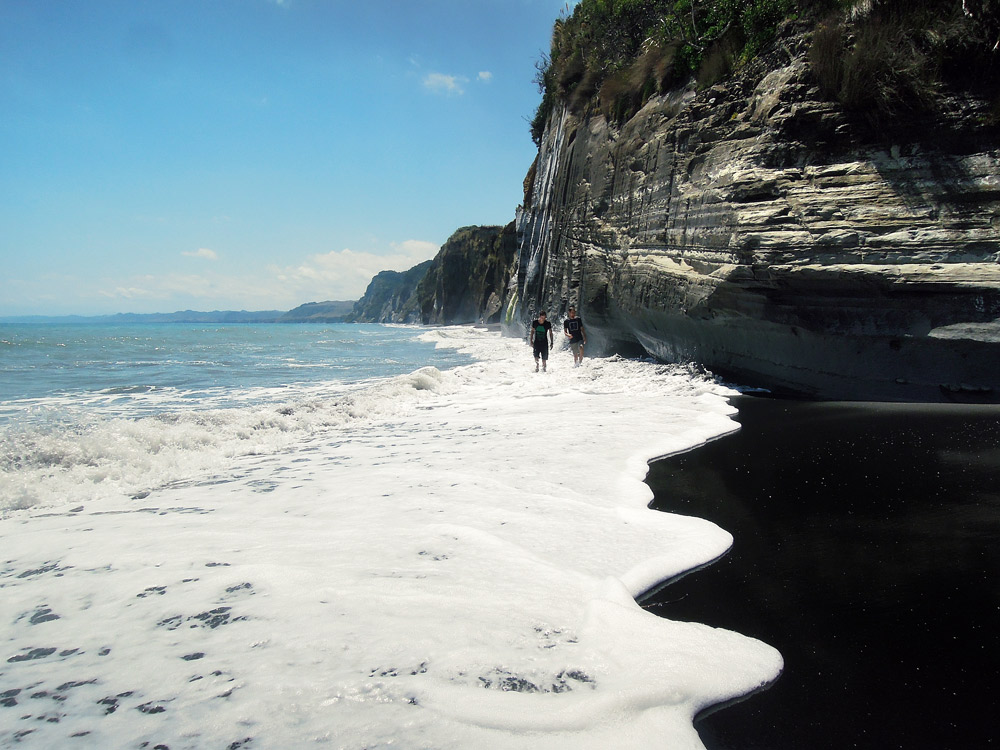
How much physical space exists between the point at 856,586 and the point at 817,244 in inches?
260

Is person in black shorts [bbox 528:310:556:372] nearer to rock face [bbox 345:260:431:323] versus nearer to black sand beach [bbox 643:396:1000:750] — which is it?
black sand beach [bbox 643:396:1000:750]

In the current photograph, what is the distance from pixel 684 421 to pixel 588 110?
44.0ft

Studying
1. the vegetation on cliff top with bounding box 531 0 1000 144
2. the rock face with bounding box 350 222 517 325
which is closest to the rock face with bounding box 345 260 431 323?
the rock face with bounding box 350 222 517 325

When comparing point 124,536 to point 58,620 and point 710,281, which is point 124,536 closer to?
point 58,620

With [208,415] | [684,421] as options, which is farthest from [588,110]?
[208,415]

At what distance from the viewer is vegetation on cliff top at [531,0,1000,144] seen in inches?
304

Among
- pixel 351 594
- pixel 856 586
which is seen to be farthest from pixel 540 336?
pixel 351 594

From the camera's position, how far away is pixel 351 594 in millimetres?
2689

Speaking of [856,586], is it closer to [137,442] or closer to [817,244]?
[817,244]

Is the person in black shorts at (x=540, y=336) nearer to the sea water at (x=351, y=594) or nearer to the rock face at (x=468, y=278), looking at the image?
the sea water at (x=351, y=594)

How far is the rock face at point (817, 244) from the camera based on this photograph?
7207 mm

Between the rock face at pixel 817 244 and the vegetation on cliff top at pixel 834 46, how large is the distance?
1.33 feet

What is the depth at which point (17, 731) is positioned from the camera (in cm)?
183

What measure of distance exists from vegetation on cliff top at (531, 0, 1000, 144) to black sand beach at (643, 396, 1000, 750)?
5.46 metres
